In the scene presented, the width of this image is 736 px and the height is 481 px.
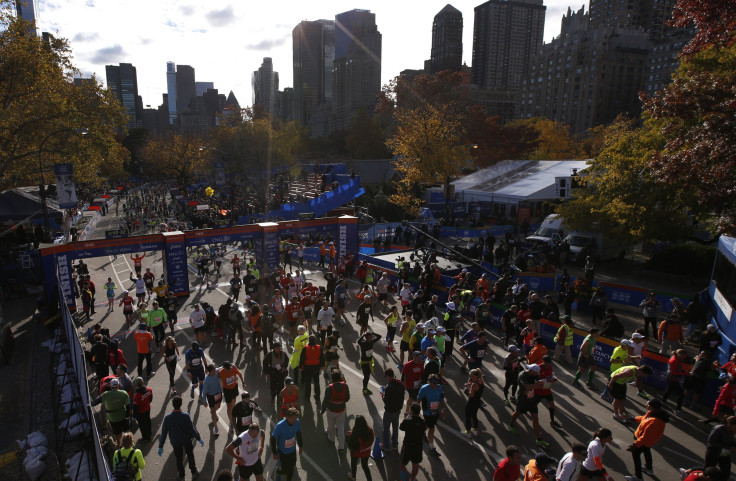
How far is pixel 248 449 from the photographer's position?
653cm

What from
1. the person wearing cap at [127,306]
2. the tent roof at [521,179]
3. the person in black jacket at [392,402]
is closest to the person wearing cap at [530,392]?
the person in black jacket at [392,402]

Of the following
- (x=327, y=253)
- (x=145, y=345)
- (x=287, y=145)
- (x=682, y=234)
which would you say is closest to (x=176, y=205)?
(x=287, y=145)

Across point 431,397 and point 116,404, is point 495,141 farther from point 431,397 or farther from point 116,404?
point 116,404

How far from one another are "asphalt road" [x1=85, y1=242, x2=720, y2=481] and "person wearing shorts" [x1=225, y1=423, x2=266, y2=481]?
1181mm

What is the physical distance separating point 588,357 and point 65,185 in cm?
2314

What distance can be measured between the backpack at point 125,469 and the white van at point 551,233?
79.2 feet

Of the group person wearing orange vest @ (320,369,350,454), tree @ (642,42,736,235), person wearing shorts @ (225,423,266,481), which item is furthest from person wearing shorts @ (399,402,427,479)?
tree @ (642,42,736,235)

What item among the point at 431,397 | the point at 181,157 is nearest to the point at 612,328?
the point at 431,397

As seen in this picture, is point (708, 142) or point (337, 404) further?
point (708, 142)

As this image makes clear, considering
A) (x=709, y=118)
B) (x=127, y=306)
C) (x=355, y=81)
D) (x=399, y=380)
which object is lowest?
(x=127, y=306)

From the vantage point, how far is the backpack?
6.33 metres

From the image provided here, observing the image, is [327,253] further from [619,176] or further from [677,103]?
[677,103]

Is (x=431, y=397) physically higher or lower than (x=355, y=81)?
lower

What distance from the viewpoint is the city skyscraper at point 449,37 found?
177500mm
